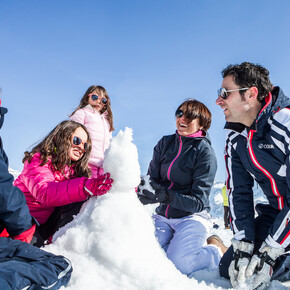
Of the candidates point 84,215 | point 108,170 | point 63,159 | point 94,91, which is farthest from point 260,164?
point 94,91

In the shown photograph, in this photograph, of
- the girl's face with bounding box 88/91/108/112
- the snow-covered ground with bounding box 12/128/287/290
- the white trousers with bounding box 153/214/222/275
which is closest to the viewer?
the snow-covered ground with bounding box 12/128/287/290

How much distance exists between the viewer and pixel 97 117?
436 cm

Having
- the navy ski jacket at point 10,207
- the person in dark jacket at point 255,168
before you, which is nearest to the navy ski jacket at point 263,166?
the person in dark jacket at point 255,168

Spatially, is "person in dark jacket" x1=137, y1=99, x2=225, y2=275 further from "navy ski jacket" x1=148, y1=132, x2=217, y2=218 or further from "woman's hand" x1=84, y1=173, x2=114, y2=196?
"woman's hand" x1=84, y1=173, x2=114, y2=196

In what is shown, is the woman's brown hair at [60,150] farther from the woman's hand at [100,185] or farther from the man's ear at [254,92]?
the man's ear at [254,92]

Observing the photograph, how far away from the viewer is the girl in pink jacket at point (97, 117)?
13.6ft

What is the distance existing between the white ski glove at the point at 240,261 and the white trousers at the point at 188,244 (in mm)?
573

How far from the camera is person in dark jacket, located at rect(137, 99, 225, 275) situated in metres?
2.86

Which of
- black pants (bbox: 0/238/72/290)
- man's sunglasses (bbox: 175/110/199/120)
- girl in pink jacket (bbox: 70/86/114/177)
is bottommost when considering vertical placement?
black pants (bbox: 0/238/72/290)

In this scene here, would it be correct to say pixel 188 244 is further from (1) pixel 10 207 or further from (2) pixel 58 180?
(1) pixel 10 207

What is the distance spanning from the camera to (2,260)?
4.66 feet

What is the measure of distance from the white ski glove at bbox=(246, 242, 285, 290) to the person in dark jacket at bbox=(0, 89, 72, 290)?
4.94ft

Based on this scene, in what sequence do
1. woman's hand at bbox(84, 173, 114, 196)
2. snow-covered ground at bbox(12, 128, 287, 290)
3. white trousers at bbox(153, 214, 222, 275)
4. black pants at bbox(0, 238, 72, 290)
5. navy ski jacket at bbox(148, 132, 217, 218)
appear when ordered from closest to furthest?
black pants at bbox(0, 238, 72, 290)
snow-covered ground at bbox(12, 128, 287, 290)
woman's hand at bbox(84, 173, 114, 196)
white trousers at bbox(153, 214, 222, 275)
navy ski jacket at bbox(148, 132, 217, 218)

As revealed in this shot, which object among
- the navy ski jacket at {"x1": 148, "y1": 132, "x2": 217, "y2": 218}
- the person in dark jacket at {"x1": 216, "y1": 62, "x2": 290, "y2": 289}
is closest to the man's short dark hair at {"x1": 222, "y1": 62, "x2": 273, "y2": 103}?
the person in dark jacket at {"x1": 216, "y1": 62, "x2": 290, "y2": 289}
